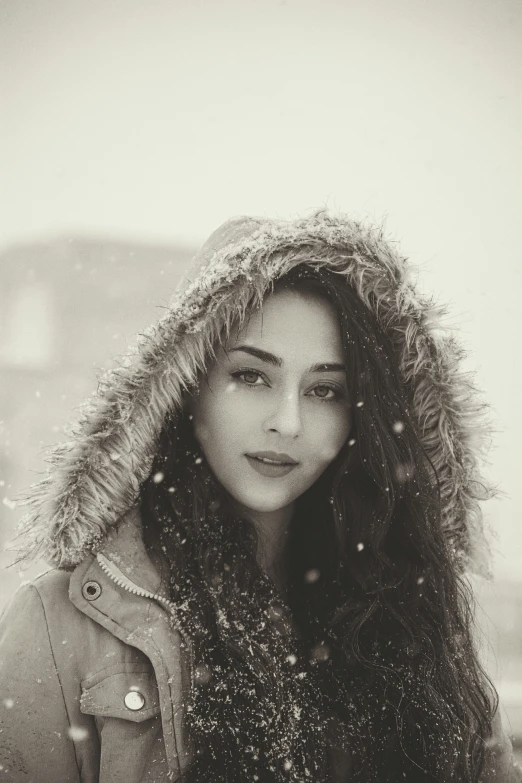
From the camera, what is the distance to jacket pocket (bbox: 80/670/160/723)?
4.29ft

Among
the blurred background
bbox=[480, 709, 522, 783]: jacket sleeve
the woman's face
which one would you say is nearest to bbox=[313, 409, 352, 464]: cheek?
the woman's face

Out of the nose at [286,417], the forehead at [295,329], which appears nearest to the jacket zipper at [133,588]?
the nose at [286,417]

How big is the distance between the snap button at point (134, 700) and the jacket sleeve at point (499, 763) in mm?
1134

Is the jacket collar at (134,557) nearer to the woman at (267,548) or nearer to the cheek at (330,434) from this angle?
the woman at (267,548)

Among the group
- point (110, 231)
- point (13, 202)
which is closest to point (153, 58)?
point (13, 202)

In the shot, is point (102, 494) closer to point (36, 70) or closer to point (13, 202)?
point (13, 202)

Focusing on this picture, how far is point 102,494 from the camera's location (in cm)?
147

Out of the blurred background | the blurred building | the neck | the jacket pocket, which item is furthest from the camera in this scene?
the blurred background

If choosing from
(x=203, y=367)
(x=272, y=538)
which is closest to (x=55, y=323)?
(x=272, y=538)

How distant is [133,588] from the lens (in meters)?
1.40

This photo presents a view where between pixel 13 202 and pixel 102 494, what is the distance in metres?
20.2

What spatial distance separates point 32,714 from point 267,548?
81 cm

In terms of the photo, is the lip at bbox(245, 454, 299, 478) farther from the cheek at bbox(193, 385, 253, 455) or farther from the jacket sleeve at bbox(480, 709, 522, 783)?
the jacket sleeve at bbox(480, 709, 522, 783)

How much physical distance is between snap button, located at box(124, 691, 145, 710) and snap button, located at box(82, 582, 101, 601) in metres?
→ 0.23
